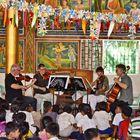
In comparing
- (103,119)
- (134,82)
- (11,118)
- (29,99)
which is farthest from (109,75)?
(11,118)

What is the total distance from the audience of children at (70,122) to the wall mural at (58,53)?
750 centimetres

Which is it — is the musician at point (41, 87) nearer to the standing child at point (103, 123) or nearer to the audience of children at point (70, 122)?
the audience of children at point (70, 122)

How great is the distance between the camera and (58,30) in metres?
20.7

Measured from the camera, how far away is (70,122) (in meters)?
12.6

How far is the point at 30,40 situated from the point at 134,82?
417 cm

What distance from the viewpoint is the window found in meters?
20.5

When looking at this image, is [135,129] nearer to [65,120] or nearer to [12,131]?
[12,131]

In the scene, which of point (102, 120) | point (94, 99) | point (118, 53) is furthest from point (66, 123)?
point (118, 53)

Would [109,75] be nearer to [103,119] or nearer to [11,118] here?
[103,119]

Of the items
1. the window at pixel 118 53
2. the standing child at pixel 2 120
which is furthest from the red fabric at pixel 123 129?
the window at pixel 118 53

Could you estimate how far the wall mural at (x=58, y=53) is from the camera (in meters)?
20.7

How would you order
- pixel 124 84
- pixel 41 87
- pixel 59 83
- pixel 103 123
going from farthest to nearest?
1. pixel 41 87
2. pixel 59 83
3. pixel 124 84
4. pixel 103 123

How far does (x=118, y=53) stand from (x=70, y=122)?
860 centimetres

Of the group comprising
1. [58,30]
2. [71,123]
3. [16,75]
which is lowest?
Answer: [71,123]
